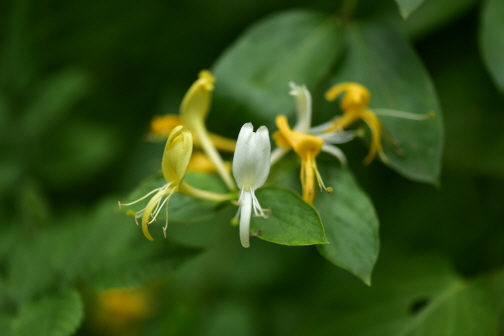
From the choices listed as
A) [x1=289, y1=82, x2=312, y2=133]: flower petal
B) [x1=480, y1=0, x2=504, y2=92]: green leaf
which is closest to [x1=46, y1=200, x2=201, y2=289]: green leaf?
[x1=289, y1=82, x2=312, y2=133]: flower petal

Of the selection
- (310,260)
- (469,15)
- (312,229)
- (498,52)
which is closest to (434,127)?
(498,52)

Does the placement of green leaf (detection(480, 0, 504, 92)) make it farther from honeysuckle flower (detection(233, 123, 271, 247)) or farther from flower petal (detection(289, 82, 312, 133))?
honeysuckle flower (detection(233, 123, 271, 247))

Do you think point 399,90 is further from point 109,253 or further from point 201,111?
point 109,253

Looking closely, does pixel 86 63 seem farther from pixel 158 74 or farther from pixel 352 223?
pixel 352 223

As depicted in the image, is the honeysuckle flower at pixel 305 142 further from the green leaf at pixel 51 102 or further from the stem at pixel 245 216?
the green leaf at pixel 51 102

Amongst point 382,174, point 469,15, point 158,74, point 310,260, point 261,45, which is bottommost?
point 310,260
